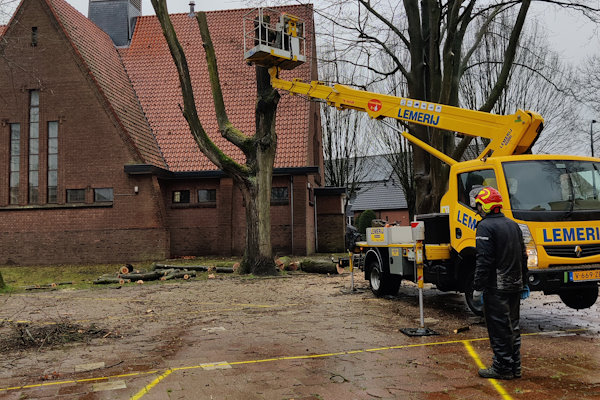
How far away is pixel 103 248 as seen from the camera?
2203cm

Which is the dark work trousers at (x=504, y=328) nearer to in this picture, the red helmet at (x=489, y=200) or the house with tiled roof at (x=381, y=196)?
the red helmet at (x=489, y=200)

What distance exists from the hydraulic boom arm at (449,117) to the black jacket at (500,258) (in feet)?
11.5

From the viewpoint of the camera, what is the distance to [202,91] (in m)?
26.5

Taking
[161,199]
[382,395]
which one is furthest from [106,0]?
[382,395]

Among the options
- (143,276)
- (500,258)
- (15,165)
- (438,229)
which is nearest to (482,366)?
(500,258)

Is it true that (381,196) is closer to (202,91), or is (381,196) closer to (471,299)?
(202,91)

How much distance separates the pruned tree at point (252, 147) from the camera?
15.1 metres

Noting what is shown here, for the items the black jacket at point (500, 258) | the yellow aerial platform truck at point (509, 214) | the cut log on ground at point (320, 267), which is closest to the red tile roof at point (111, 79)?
the cut log on ground at point (320, 267)

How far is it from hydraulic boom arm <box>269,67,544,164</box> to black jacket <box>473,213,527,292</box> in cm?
352

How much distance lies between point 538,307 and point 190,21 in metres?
25.9

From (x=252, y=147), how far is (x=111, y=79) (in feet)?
40.9

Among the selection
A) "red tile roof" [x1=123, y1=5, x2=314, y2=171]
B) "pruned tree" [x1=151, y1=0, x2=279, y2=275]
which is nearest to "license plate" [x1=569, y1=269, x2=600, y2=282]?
"pruned tree" [x1=151, y1=0, x2=279, y2=275]

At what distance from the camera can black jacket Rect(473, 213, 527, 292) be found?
5.23 meters

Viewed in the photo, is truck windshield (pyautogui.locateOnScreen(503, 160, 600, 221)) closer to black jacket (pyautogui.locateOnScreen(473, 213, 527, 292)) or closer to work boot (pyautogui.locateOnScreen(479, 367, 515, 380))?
black jacket (pyautogui.locateOnScreen(473, 213, 527, 292))
